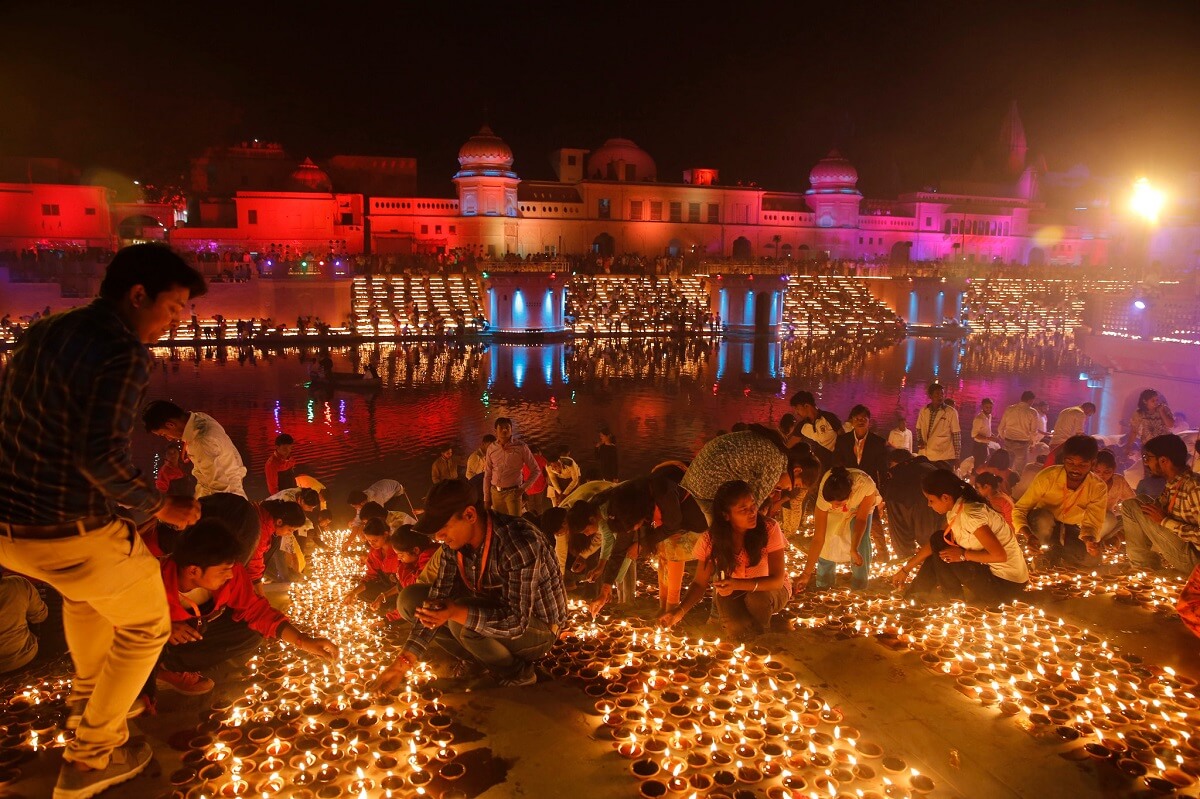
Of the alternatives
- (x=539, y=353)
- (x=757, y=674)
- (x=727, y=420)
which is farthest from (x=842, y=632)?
(x=539, y=353)

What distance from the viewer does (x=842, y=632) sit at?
18.7 ft

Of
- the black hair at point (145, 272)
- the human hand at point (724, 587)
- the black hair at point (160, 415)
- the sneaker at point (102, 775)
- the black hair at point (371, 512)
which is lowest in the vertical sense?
the sneaker at point (102, 775)

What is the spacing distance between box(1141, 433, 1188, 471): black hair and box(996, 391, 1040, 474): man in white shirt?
4.75 metres

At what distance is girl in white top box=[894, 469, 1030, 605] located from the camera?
18.9 feet

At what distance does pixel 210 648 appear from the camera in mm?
4609

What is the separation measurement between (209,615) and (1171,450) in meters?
6.89

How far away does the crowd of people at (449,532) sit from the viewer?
3.19m

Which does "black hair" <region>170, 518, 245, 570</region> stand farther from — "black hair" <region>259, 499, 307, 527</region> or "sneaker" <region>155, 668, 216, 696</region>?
"black hair" <region>259, 499, 307, 527</region>

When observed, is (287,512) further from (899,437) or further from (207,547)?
(899,437)

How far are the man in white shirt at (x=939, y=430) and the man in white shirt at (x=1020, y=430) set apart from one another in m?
1.75

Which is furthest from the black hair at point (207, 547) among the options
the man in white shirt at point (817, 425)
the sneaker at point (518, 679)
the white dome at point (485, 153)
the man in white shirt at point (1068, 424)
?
the white dome at point (485, 153)

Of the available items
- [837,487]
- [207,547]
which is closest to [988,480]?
[837,487]

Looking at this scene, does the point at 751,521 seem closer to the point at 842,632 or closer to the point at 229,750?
the point at 842,632

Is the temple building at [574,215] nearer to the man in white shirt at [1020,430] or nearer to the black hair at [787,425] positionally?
the man in white shirt at [1020,430]
